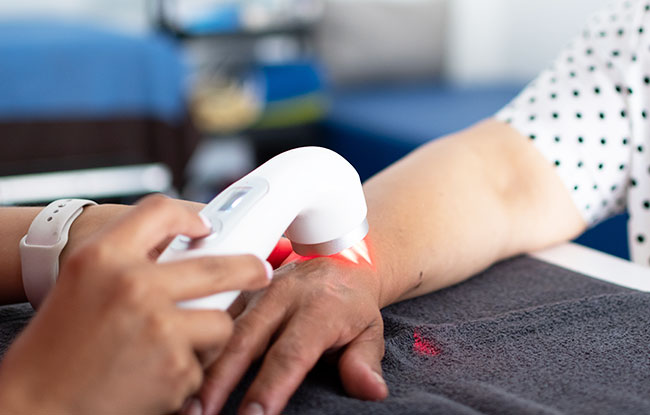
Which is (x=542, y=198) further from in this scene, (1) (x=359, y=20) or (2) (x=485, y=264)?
(1) (x=359, y=20)

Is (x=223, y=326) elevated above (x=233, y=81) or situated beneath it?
elevated above

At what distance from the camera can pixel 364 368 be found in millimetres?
458

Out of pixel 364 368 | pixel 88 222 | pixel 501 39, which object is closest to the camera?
pixel 364 368

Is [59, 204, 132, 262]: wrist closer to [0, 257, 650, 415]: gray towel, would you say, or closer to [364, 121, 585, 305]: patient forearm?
[0, 257, 650, 415]: gray towel

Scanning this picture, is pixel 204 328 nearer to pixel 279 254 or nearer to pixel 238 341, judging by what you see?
pixel 238 341

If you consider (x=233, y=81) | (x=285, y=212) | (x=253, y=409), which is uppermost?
(x=285, y=212)

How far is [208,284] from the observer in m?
0.39

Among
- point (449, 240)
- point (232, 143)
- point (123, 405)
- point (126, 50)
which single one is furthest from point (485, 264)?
point (232, 143)

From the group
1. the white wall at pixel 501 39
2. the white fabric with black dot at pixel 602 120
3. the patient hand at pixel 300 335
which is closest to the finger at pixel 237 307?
the patient hand at pixel 300 335

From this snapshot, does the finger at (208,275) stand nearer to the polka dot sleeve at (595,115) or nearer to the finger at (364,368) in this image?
the finger at (364,368)

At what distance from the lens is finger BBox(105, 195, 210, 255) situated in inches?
15.0

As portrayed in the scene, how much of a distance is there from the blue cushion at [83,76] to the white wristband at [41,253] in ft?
5.27

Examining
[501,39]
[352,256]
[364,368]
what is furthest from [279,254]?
[501,39]

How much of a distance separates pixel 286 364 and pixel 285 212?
103 millimetres
